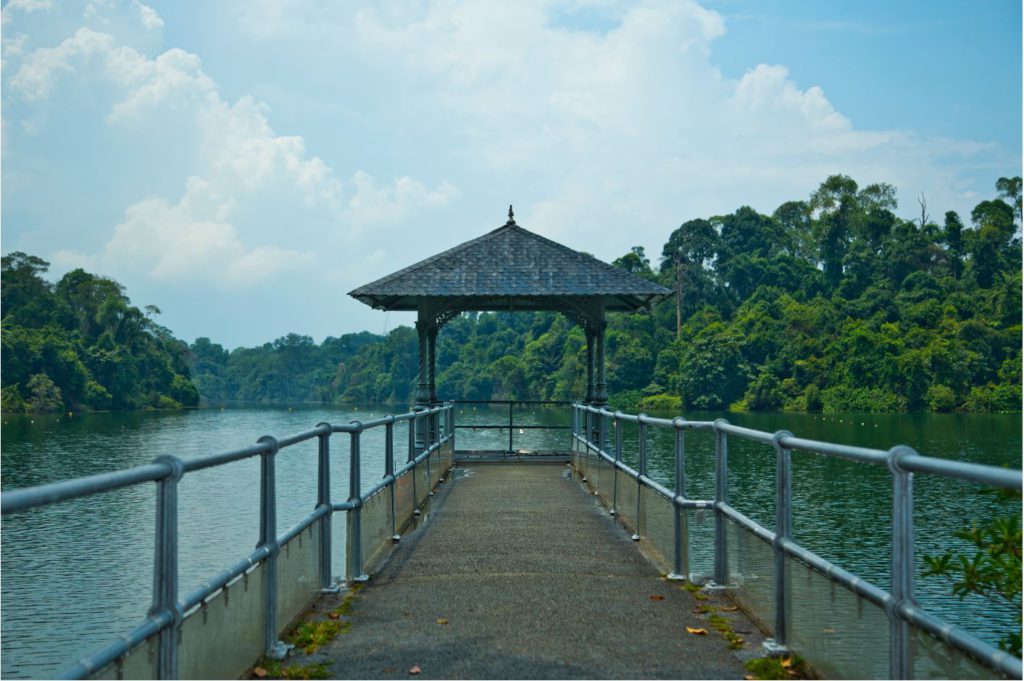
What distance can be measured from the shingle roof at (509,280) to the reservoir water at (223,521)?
439 cm

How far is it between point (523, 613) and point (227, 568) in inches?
71.4

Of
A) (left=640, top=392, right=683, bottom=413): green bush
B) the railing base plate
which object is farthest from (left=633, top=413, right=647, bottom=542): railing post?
(left=640, top=392, right=683, bottom=413): green bush

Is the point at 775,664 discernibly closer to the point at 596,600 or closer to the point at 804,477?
the point at 596,600

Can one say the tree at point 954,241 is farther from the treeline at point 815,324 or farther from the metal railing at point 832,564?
the metal railing at point 832,564

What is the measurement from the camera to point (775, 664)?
18.6 ft

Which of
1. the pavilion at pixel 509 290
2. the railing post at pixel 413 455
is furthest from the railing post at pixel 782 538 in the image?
the pavilion at pixel 509 290

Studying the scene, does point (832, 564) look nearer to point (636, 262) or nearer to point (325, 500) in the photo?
point (325, 500)

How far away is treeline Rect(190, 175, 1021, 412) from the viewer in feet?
276

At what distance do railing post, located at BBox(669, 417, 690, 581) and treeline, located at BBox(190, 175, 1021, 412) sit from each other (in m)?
78.8

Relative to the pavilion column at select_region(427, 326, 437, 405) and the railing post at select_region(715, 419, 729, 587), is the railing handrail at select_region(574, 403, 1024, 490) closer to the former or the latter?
the railing post at select_region(715, 419, 729, 587)

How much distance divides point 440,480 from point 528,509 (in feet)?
12.3

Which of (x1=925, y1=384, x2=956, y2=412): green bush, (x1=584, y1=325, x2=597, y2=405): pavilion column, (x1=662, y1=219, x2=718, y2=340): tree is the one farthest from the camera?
(x1=662, y1=219, x2=718, y2=340): tree

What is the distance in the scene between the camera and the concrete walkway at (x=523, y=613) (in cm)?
571

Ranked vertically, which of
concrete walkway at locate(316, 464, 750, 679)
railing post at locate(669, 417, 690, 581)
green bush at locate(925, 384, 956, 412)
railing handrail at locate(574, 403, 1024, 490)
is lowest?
green bush at locate(925, 384, 956, 412)
